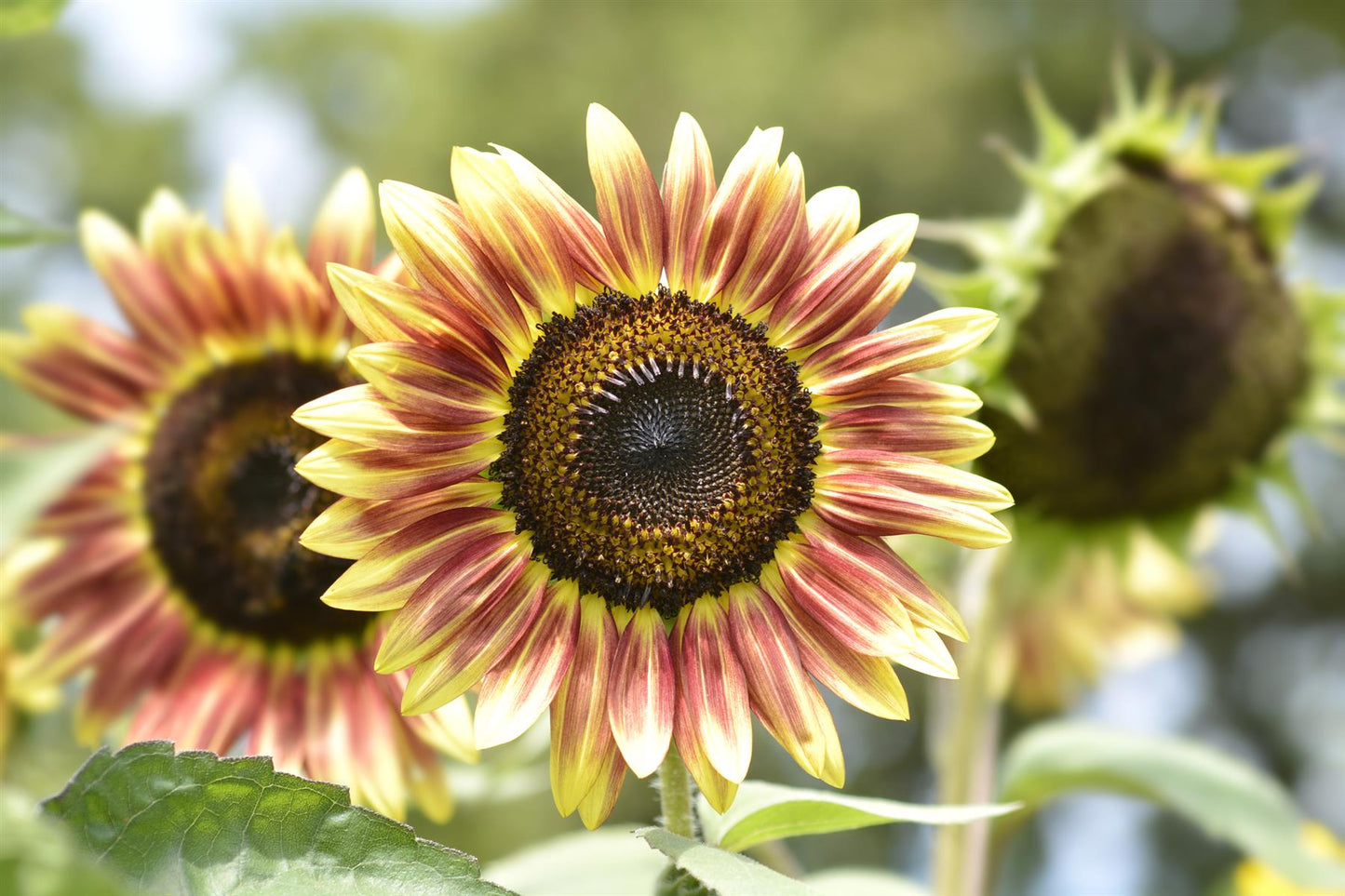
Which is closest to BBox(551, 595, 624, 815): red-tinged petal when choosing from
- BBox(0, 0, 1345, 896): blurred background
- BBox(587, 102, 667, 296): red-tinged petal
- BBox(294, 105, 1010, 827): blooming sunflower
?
BBox(294, 105, 1010, 827): blooming sunflower

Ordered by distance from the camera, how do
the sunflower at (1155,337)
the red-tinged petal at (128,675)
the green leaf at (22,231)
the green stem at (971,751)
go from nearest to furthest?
the green leaf at (22,231)
the red-tinged petal at (128,675)
the green stem at (971,751)
the sunflower at (1155,337)

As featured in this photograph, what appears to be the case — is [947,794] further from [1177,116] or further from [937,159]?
[937,159]

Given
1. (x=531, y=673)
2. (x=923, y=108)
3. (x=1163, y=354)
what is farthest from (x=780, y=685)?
(x=923, y=108)

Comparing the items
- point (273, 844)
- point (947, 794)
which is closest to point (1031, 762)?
point (947, 794)

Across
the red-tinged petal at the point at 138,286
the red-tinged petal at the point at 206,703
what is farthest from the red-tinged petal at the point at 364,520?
the red-tinged petal at the point at 138,286

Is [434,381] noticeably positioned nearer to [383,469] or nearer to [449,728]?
[383,469]

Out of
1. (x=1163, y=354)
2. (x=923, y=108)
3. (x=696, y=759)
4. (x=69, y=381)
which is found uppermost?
(x=923, y=108)

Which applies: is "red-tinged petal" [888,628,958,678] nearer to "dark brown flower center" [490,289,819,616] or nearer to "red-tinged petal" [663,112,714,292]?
"dark brown flower center" [490,289,819,616]

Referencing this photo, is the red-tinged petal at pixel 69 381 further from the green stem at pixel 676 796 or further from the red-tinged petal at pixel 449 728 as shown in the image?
the green stem at pixel 676 796
